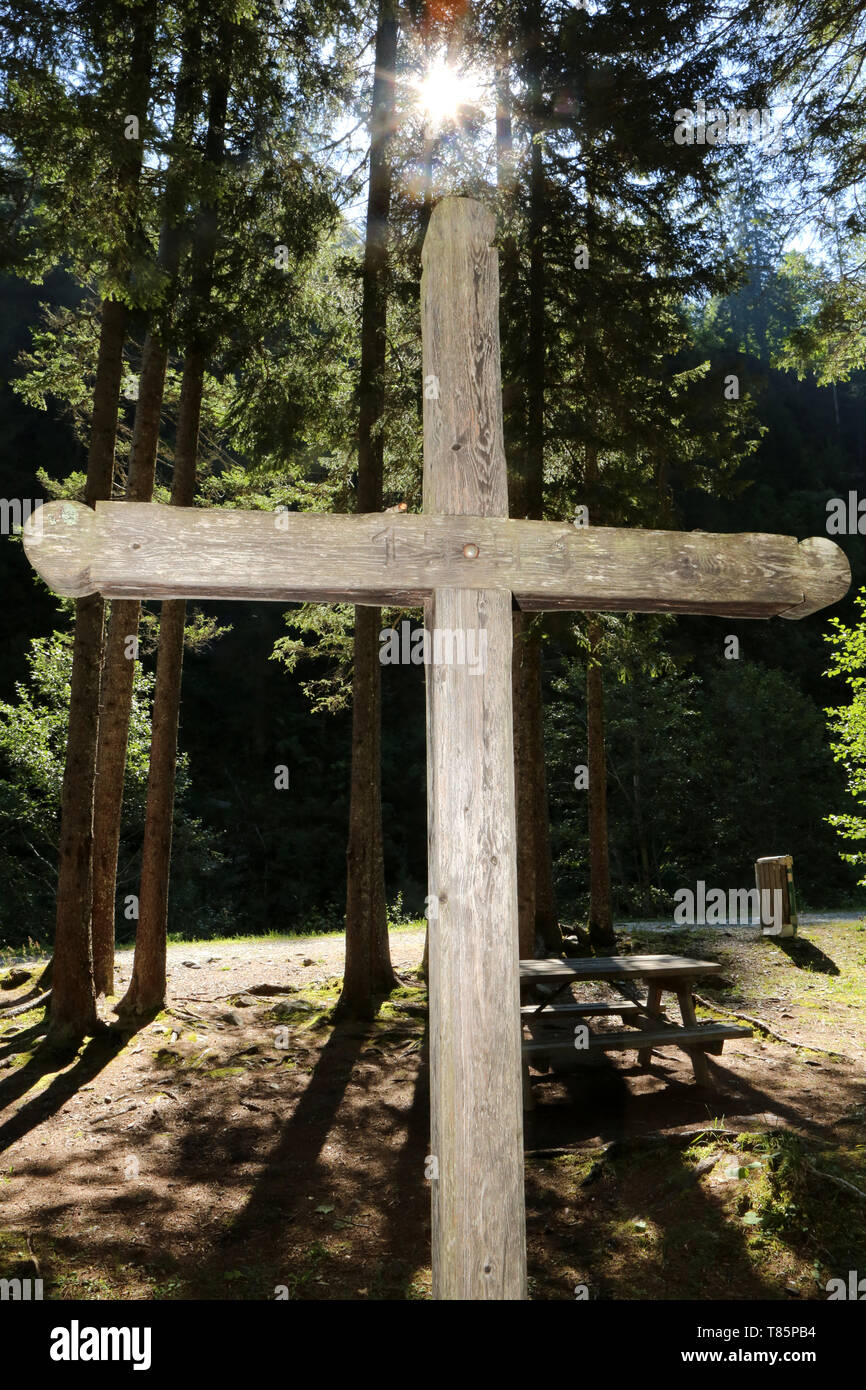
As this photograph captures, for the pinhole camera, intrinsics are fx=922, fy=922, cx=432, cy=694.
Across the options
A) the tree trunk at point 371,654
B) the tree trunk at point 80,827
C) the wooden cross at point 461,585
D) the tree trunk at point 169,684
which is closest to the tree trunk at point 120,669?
the tree trunk at point 169,684

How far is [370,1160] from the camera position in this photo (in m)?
5.60

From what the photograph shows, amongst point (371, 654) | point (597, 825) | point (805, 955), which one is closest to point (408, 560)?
point (371, 654)

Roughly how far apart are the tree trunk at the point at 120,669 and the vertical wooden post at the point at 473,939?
6636 mm

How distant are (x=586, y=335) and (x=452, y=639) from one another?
742 cm

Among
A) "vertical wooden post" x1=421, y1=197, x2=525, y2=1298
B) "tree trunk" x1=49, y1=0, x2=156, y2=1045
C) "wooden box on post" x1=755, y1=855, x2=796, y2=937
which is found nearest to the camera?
"vertical wooden post" x1=421, y1=197, x2=525, y2=1298

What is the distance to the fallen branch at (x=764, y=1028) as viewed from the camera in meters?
7.20

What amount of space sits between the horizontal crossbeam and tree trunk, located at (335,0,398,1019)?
5.88 meters

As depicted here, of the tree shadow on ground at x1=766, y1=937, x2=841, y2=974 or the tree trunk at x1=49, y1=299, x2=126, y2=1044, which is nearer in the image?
the tree trunk at x1=49, y1=299, x2=126, y2=1044

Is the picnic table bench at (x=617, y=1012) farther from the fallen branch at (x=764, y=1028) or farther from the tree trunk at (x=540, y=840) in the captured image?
the tree trunk at (x=540, y=840)

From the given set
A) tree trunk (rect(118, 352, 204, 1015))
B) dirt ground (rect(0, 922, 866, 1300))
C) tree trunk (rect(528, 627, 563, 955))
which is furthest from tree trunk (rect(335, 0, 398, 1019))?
tree trunk (rect(528, 627, 563, 955))

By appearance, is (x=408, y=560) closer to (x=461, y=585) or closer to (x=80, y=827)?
(x=461, y=585)

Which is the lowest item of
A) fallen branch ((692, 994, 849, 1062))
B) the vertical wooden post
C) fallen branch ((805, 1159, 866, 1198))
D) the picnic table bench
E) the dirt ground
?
the dirt ground

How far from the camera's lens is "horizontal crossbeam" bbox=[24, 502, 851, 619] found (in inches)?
102

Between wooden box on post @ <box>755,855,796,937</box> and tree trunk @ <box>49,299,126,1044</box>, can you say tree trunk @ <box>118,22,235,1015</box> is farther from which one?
wooden box on post @ <box>755,855,796,937</box>
